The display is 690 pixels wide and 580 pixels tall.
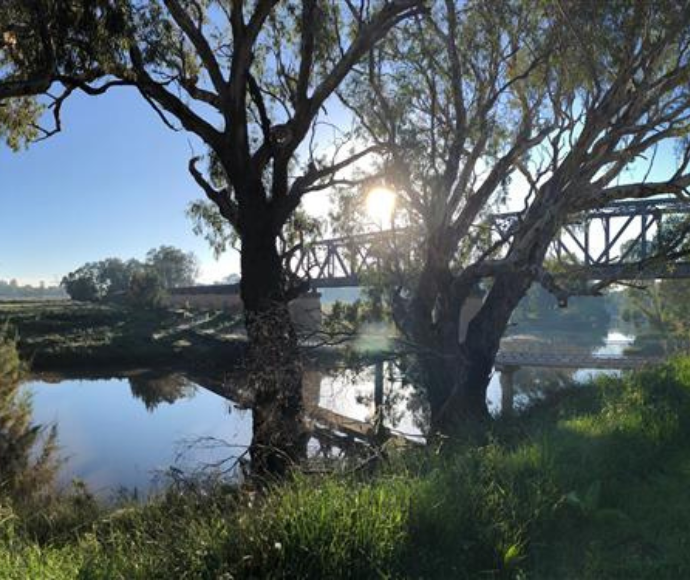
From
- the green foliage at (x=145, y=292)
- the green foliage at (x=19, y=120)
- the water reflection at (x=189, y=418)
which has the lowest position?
the water reflection at (x=189, y=418)

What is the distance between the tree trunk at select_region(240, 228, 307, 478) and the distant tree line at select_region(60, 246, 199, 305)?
37.0m

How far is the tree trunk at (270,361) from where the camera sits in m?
9.36

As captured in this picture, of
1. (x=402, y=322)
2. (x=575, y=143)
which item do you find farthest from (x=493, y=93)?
(x=402, y=322)

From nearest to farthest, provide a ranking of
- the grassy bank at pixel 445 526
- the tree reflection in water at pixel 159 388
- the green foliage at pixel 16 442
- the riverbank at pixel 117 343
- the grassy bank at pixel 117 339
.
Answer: the grassy bank at pixel 445 526 → the green foliage at pixel 16 442 → the tree reflection in water at pixel 159 388 → the riverbank at pixel 117 343 → the grassy bank at pixel 117 339

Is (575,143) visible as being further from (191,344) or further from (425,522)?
(191,344)

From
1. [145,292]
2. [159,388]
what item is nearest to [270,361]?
[159,388]

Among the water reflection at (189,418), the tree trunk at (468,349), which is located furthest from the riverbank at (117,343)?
the tree trunk at (468,349)

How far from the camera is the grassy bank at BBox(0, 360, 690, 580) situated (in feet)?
11.8

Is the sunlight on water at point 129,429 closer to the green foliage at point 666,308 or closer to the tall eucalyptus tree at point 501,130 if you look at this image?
the tall eucalyptus tree at point 501,130

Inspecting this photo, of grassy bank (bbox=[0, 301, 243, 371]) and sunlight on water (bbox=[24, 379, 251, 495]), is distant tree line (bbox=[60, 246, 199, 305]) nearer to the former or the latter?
grassy bank (bbox=[0, 301, 243, 371])

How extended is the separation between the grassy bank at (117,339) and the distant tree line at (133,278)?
6.92 meters

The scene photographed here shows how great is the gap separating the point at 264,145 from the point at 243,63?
143cm

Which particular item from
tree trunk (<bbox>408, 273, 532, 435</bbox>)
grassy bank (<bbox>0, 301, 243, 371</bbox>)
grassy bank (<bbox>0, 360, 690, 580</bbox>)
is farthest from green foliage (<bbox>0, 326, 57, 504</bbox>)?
grassy bank (<bbox>0, 301, 243, 371</bbox>)

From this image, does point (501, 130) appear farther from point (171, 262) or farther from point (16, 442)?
point (171, 262)
